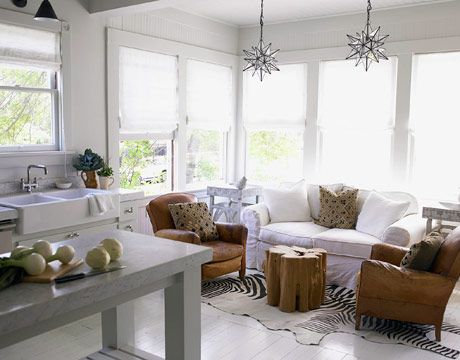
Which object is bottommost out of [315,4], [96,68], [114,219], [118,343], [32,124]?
[118,343]

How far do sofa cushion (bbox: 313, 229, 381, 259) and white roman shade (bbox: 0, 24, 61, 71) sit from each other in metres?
2.97

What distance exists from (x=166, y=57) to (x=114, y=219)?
7.04 ft

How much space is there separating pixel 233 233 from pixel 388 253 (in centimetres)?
155

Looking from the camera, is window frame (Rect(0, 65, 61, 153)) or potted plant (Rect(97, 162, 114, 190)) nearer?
window frame (Rect(0, 65, 61, 153))

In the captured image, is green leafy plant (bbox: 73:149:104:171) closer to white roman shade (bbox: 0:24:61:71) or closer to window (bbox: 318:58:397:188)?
white roman shade (bbox: 0:24:61:71)

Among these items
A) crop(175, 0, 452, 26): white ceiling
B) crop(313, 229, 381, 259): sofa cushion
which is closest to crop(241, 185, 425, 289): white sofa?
crop(313, 229, 381, 259): sofa cushion

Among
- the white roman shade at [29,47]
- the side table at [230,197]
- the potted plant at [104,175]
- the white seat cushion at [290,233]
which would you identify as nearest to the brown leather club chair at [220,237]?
the white seat cushion at [290,233]

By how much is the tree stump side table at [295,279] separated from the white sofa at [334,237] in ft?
1.58

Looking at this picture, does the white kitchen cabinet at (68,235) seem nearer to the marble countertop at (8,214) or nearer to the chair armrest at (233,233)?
the marble countertop at (8,214)

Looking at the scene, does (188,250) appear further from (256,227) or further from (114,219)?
(256,227)

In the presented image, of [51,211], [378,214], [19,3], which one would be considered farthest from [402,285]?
[19,3]

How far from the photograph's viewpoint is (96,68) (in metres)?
4.77

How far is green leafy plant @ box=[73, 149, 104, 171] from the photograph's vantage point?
4.53 metres

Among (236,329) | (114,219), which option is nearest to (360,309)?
(236,329)
